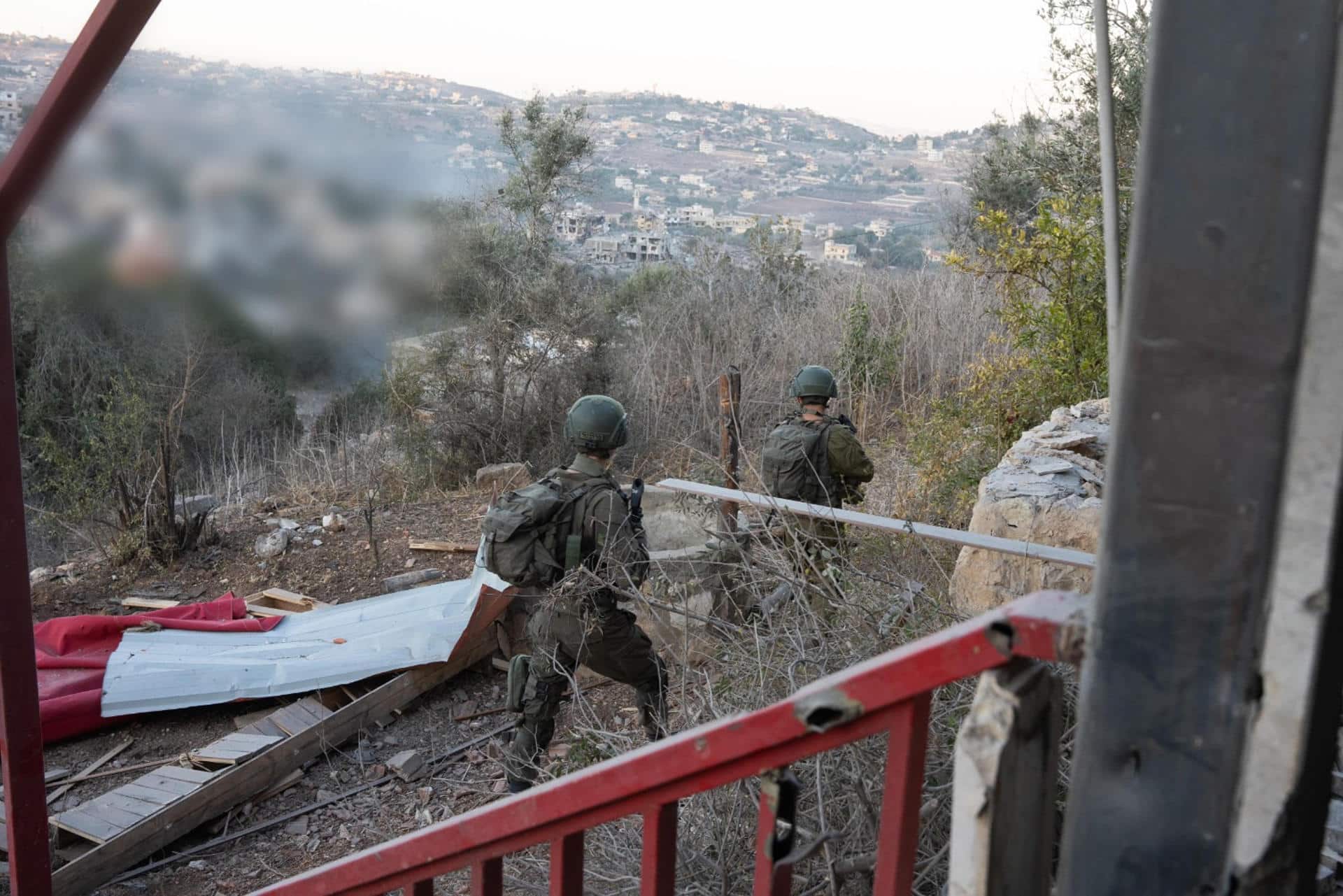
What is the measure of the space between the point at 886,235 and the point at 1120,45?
60.2 feet

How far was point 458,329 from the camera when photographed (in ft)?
43.4

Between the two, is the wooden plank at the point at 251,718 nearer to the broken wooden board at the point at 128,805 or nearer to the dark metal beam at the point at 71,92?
the broken wooden board at the point at 128,805

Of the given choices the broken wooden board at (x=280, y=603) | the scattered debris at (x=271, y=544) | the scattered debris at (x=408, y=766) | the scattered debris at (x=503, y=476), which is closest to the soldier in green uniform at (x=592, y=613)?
the scattered debris at (x=408, y=766)

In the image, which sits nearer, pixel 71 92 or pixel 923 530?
pixel 71 92

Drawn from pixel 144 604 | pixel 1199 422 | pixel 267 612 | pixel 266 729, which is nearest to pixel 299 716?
pixel 266 729

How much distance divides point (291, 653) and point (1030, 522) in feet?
14.2

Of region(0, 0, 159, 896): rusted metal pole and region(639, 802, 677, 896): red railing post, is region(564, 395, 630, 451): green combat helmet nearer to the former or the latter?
region(0, 0, 159, 896): rusted metal pole

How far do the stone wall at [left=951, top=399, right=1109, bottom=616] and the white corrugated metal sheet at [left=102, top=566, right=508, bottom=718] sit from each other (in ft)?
10.5

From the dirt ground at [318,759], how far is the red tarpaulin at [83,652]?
16 cm

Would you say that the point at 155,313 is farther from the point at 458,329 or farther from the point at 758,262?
the point at 758,262

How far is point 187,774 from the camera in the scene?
502 centimetres

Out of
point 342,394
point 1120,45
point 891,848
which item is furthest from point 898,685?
point 342,394

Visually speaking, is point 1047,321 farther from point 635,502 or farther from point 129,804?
point 129,804

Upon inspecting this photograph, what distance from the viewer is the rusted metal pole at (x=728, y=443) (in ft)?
19.2
